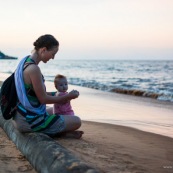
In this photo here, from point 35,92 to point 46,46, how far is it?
59 cm

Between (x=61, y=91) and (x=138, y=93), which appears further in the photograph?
(x=138, y=93)

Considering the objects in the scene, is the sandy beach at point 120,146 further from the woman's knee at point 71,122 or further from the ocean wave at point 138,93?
the ocean wave at point 138,93

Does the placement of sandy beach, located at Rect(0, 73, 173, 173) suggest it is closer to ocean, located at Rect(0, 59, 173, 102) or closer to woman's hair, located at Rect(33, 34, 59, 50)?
woman's hair, located at Rect(33, 34, 59, 50)

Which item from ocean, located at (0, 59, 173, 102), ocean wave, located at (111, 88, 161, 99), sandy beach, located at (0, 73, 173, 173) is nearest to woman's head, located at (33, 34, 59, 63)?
sandy beach, located at (0, 73, 173, 173)

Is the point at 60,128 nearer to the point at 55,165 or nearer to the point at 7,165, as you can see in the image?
the point at 7,165

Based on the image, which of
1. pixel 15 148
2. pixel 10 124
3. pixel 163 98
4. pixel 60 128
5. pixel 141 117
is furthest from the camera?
pixel 163 98

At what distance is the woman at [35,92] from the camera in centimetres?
409

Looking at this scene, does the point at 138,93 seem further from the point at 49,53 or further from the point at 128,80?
the point at 49,53

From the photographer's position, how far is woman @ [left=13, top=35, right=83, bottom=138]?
4090mm

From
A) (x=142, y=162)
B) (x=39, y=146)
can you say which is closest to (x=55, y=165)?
(x=39, y=146)

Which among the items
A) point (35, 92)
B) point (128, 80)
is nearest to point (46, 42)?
point (35, 92)

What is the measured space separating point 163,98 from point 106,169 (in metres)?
11.5

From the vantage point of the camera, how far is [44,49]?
4109 mm

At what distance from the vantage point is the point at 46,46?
4.09 metres
